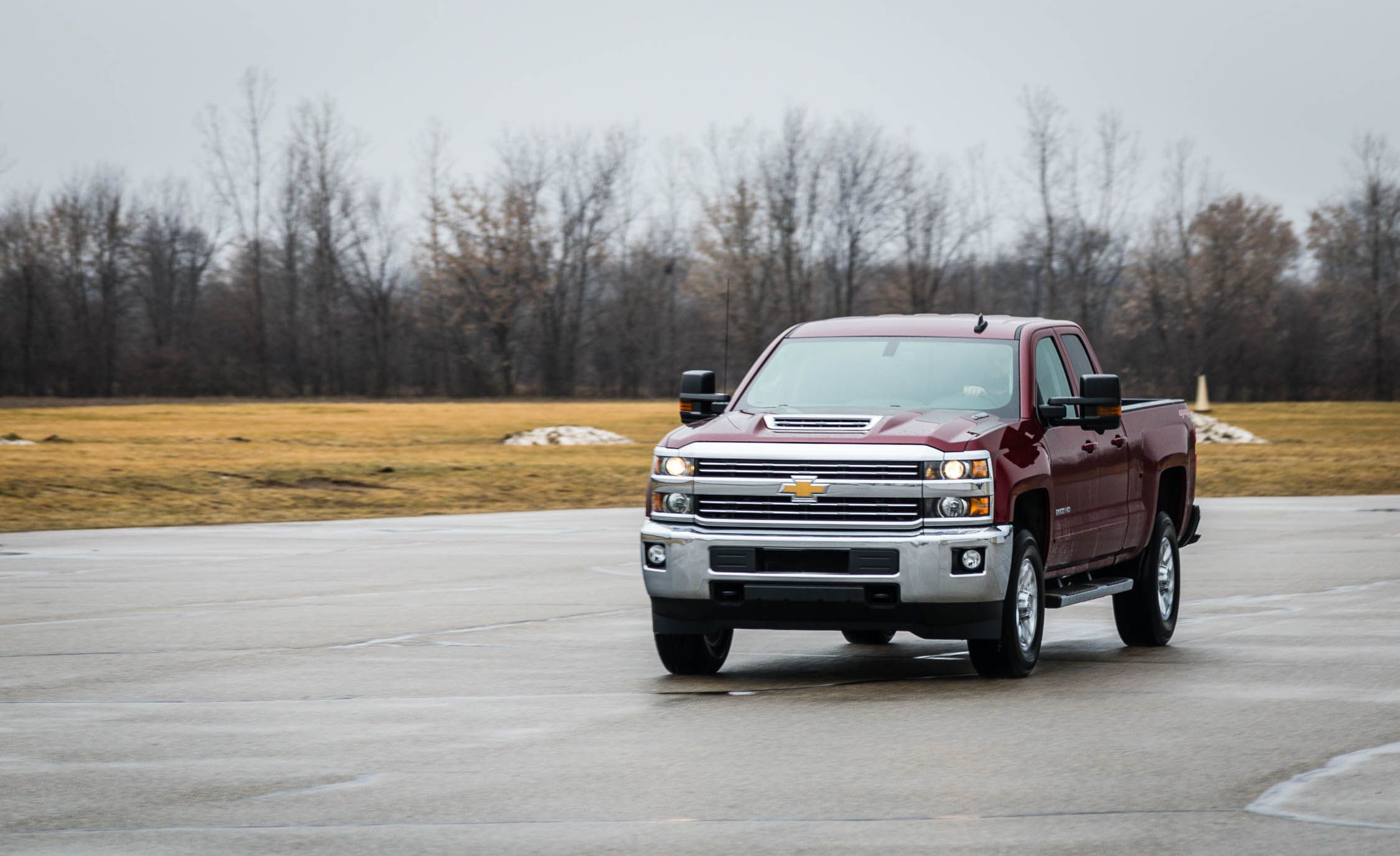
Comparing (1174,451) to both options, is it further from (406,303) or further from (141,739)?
(406,303)

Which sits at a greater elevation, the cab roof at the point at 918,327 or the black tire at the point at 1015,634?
the cab roof at the point at 918,327

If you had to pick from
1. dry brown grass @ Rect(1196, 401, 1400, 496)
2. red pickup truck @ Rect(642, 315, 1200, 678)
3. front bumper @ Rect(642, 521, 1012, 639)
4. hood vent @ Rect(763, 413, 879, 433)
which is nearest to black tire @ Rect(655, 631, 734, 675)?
red pickup truck @ Rect(642, 315, 1200, 678)

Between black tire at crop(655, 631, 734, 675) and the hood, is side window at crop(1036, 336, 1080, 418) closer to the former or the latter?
the hood

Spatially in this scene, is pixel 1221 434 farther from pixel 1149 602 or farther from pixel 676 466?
pixel 676 466

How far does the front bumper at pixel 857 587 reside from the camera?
10.2 meters

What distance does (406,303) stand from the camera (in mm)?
93125

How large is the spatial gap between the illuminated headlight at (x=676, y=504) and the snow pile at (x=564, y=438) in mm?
35557

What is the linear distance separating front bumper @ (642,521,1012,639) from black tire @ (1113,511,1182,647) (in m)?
2.49

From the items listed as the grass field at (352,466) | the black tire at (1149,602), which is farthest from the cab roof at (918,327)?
the grass field at (352,466)

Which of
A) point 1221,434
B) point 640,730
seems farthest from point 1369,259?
point 640,730

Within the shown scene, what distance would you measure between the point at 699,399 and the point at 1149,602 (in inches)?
132

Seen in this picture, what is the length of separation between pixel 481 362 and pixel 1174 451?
257 feet

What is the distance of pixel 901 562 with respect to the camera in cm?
1024

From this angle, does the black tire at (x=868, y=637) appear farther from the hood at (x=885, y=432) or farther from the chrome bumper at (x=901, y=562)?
the chrome bumper at (x=901, y=562)
